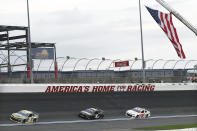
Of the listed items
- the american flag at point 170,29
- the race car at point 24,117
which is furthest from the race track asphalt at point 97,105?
the american flag at point 170,29

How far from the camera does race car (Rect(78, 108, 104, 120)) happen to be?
30.4 m

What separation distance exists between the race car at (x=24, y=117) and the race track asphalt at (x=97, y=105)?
59 centimetres

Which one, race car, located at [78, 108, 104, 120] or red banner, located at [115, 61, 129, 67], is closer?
race car, located at [78, 108, 104, 120]

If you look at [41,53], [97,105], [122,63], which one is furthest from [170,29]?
[41,53]

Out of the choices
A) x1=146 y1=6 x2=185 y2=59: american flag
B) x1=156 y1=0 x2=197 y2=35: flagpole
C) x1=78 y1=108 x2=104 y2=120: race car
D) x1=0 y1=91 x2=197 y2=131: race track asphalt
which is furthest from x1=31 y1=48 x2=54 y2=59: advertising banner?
x1=156 y1=0 x2=197 y2=35: flagpole

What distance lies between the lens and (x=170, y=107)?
38.8m

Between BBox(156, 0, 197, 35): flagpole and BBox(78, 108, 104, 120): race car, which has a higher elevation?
BBox(156, 0, 197, 35): flagpole

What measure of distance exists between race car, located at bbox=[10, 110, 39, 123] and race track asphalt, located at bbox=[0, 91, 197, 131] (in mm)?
589

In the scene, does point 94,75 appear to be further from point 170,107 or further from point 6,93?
point 6,93

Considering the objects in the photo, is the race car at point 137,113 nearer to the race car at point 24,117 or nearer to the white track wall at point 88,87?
the white track wall at point 88,87

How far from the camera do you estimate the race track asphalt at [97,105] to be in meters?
27.5

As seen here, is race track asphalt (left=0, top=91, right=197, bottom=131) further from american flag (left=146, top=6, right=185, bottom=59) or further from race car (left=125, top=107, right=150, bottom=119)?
american flag (left=146, top=6, right=185, bottom=59)

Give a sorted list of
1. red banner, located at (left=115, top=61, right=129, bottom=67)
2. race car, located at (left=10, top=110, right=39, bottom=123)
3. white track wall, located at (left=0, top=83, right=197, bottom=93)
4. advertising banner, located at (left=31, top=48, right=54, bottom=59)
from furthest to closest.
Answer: red banner, located at (left=115, top=61, right=129, bottom=67) < advertising banner, located at (left=31, top=48, right=54, bottom=59) < white track wall, located at (left=0, top=83, right=197, bottom=93) < race car, located at (left=10, top=110, right=39, bottom=123)

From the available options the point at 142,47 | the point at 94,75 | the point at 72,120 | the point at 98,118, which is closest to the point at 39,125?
the point at 72,120
